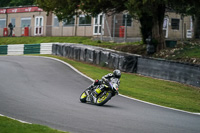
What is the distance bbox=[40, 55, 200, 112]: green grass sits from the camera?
49.5 feet

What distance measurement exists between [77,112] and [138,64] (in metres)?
13.9

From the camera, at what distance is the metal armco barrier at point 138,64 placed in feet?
64.2

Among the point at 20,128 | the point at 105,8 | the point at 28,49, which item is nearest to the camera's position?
the point at 20,128

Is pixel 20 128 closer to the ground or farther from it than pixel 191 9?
closer to the ground

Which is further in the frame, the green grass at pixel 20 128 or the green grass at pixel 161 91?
the green grass at pixel 161 91

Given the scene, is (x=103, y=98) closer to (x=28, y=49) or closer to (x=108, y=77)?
(x=108, y=77)

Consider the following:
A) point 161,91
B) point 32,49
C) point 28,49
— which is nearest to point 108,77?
point 161,91

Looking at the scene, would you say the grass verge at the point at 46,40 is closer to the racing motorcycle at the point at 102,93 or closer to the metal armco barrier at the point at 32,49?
the metal armco barrier at the point at 32,49

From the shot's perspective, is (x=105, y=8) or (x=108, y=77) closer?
(x=108, y=77)

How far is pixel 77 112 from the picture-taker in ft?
34.3

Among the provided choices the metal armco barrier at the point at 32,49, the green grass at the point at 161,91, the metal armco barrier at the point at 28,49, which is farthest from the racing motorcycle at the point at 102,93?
the metal armco barrier at the point at 32,49

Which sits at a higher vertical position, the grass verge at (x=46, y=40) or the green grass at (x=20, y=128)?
the grass verge at (x=46, y=40)

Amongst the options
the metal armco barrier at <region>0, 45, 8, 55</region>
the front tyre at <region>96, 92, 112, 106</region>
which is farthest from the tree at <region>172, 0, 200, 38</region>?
the metal armco barrier at <region>0, 45, 8, 55</region>

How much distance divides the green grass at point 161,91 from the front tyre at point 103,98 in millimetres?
2898
